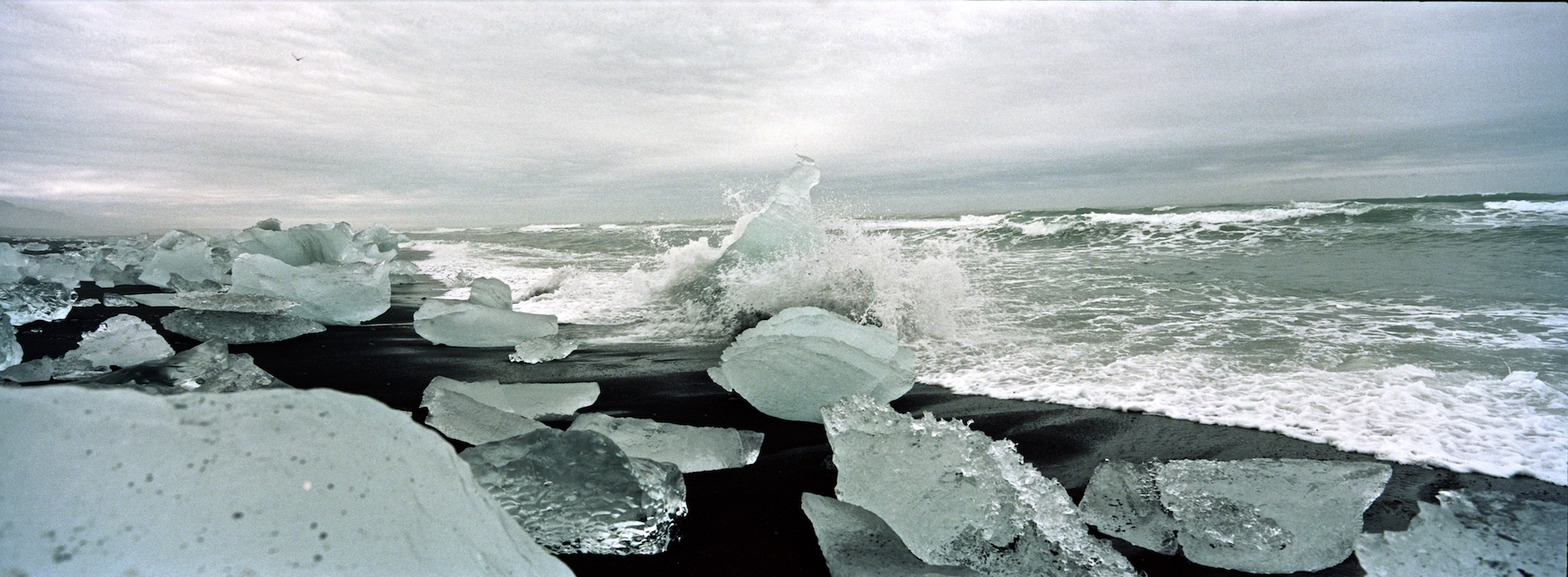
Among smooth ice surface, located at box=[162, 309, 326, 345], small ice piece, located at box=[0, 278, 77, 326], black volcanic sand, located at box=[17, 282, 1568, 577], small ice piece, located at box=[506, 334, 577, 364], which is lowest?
black volcanic sand, located at box=[17, 282, 1568, 577]

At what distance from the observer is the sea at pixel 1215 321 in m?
2.55

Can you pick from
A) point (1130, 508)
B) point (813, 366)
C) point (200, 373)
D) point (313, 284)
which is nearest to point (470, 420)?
point (200, 373)

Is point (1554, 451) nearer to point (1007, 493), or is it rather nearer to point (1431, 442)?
point (1431, 442)

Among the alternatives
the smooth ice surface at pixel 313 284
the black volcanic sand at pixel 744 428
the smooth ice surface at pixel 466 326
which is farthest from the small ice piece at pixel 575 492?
the smooth ice surface at pixel 313 284

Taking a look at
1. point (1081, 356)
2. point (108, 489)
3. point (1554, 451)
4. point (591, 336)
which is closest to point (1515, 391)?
point (1554, 451)

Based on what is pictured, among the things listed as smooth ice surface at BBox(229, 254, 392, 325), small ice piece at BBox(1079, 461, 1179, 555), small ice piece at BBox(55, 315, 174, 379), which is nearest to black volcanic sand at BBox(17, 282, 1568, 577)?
small ice piece at BBox(1079, 461, 1179, 555)

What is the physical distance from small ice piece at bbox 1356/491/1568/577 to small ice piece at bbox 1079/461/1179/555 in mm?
392

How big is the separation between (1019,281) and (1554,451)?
4695 mm

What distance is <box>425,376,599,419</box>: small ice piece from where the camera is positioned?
2.55 metres

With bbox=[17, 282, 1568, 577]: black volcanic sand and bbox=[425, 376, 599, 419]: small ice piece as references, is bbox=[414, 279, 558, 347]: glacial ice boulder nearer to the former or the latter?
bbox=[17, 282, 1568, 577]: black volcanic sand

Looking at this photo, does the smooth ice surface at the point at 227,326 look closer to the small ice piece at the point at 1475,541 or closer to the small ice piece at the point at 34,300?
the small ice piece at the point at 34,300

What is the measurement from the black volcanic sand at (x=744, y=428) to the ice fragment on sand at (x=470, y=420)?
0.07 meters

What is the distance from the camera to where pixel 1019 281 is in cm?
682

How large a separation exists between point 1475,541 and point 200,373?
11.3ft
